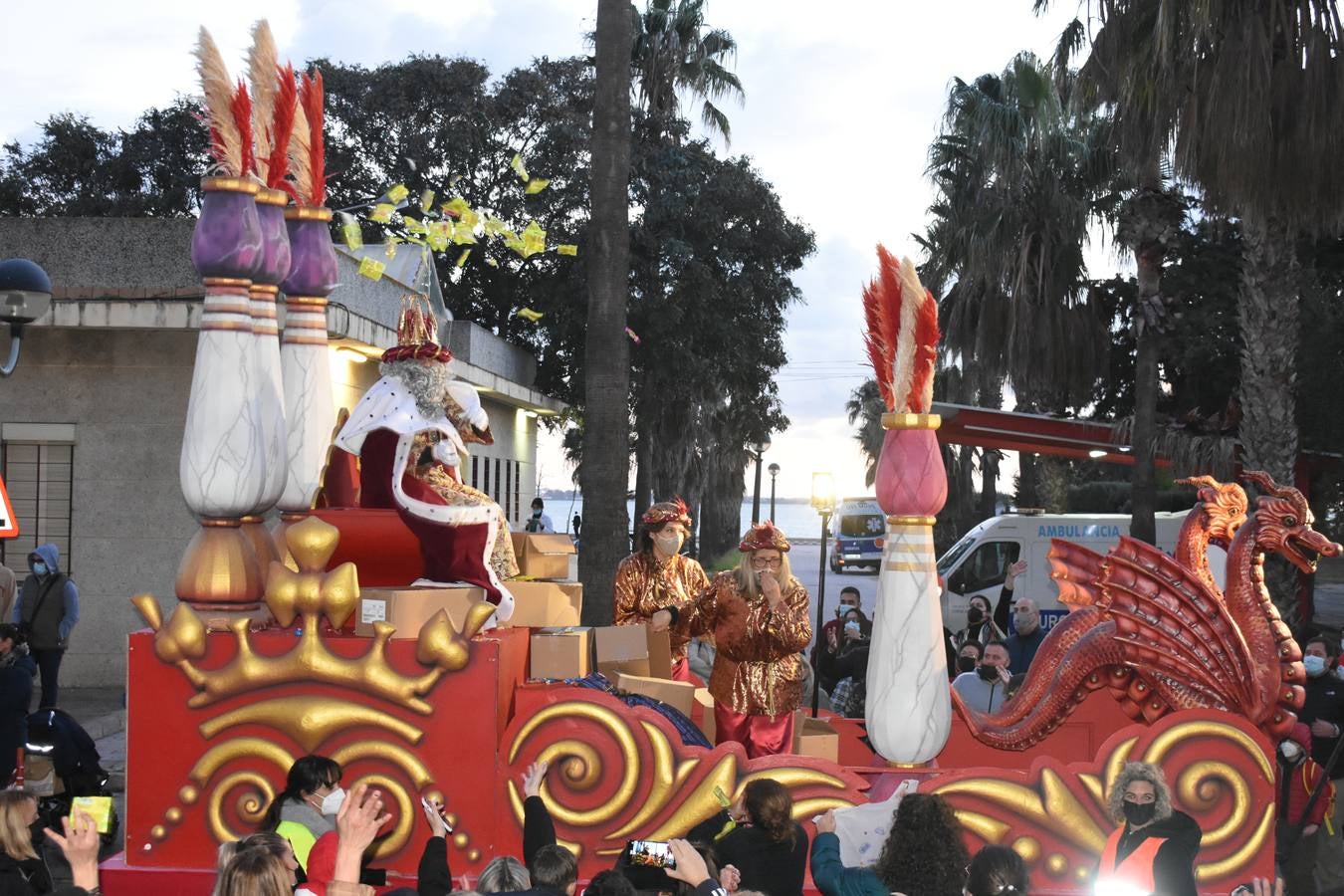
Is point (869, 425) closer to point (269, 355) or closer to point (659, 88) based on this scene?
point (659, 88)

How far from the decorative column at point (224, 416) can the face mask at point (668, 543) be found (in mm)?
2668

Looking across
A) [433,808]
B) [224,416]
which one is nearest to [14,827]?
[433,808]

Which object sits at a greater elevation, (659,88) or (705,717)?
(659,88)

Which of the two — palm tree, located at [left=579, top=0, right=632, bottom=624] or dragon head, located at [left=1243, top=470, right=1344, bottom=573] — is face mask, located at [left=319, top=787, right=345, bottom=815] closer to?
dragon head, located at [left=1243, top=470, right=1344, bottom=573]

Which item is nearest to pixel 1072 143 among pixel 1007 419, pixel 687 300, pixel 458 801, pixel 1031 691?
pixel 1007 419

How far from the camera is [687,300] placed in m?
26.3

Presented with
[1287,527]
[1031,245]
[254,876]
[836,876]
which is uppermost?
[1031,245]

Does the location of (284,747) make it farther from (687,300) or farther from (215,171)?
(687,300)

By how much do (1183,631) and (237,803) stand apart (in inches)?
167

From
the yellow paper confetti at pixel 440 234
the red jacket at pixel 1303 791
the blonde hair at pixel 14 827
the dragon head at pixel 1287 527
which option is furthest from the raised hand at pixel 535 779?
the red jacket at pixel 1303 791

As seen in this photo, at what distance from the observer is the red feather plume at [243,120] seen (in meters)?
6.27

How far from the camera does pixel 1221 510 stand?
658 cm

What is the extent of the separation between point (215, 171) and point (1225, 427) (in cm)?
1615

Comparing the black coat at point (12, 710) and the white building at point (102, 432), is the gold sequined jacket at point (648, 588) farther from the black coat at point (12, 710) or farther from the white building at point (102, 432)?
the white building at point (102, 432)
